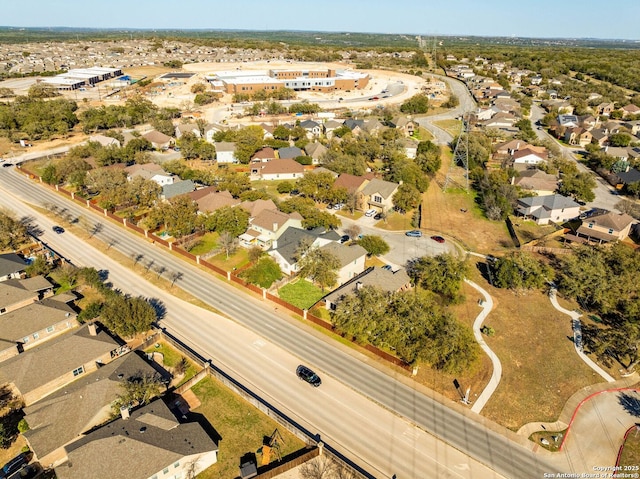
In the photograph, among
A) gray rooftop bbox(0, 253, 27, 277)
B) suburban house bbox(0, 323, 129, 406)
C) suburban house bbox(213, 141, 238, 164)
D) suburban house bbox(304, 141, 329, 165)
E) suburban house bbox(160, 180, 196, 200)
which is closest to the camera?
suburban house bbox(0, 323, 129, 406)

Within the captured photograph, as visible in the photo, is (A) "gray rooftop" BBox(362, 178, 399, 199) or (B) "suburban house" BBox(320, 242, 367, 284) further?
(A) "gray rooftop" BBox(362, 178, 399, 199)

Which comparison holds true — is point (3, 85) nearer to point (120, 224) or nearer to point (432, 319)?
point (120, 224)

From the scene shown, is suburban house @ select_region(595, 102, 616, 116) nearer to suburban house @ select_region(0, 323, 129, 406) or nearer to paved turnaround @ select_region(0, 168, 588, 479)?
paved turnaround @ select_region(0, 168, 588, 479)

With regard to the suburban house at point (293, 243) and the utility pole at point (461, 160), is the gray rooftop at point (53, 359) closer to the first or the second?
the suburban house at point (293, 243)

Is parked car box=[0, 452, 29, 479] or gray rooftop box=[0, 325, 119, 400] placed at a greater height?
gray rooftop box=[0, 325, 119, 400]

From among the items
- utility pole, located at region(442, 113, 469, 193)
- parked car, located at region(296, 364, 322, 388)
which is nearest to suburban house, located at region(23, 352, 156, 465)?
parked car, located at region(296, 364, 322, 388)

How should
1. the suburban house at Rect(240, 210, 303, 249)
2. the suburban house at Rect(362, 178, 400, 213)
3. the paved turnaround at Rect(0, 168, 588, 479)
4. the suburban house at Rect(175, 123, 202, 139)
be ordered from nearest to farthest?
the paved turnaround at Rect(0, 168, 588, 479)
the suburban house at Rect(240, 210, 303, 249)
the suburban house at Rect(362, 178, 400, 213)
the suburban house at Rect(175, 123, 202, 139)

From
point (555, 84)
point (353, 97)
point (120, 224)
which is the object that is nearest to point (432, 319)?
point (120, 224)
